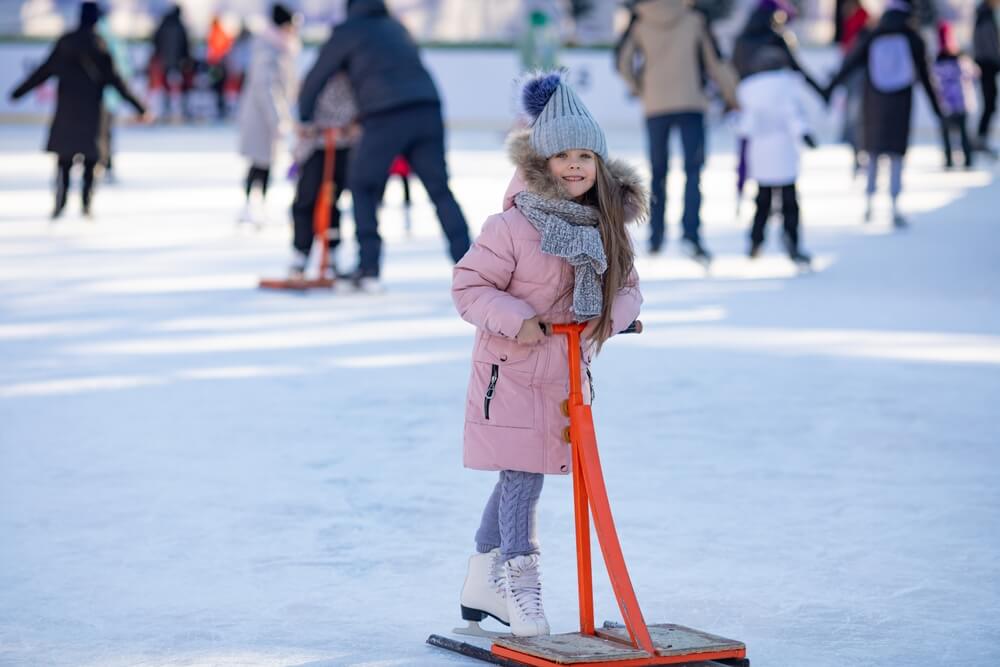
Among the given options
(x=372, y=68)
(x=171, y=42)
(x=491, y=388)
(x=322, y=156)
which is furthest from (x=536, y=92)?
(x=171, y=42)

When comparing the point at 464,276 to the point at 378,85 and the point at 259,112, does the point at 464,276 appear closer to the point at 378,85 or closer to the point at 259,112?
the point at 378,85

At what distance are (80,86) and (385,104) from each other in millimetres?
3995

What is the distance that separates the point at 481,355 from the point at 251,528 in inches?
47.6

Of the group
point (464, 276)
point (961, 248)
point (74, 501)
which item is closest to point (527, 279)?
point (464, 276)

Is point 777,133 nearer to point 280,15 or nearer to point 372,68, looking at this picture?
point 372,68

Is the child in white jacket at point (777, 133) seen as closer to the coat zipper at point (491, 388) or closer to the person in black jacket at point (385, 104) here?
the person in black jacket at point (385, 104)

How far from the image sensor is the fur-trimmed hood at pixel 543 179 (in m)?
3.24

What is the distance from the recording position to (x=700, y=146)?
966cm

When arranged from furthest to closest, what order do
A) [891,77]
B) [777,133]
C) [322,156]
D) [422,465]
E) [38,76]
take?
1. [891,77]
2. [38,76]
3. [777,133]
4. [322,156]
5. [422,465]

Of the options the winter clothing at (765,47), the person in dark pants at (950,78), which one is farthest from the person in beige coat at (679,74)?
the person in dark pants at (950,78)

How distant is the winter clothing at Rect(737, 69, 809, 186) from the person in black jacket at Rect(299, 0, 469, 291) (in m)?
2.17

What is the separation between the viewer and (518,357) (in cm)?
320

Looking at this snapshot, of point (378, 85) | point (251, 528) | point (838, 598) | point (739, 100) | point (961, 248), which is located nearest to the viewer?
point (838, 598)

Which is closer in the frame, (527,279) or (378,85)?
(527,279)
